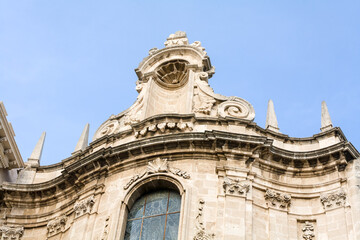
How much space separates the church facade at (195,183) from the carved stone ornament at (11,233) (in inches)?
1.5

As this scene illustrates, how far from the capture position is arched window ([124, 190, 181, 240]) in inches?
774

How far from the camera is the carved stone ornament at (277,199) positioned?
1994cm

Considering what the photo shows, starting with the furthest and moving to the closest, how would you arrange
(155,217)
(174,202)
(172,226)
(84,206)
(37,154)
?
(37,154) < (84,206) < (174,202) < (155,217) < (172,226)

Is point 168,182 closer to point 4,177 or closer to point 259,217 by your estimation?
point 259,217

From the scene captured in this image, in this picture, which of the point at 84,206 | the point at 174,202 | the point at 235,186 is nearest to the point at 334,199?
the point at 235,186

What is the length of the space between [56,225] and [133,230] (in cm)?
337

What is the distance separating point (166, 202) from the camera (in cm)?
2044

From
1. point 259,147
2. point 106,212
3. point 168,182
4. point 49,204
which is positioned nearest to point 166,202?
point 168,182

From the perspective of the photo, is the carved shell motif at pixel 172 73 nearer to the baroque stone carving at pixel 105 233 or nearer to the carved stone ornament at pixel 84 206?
the carved stone ornament at pixel 84 206

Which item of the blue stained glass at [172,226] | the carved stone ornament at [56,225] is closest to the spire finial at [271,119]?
the blue stained glass at [172,226]

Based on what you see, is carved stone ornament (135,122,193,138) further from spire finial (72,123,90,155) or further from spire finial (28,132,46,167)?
spire finial (28,132,46,167)

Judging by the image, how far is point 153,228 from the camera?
1989cm

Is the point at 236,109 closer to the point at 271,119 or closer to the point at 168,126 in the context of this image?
the point at 271,119

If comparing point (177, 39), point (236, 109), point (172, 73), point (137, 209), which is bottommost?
point (137, 209)
